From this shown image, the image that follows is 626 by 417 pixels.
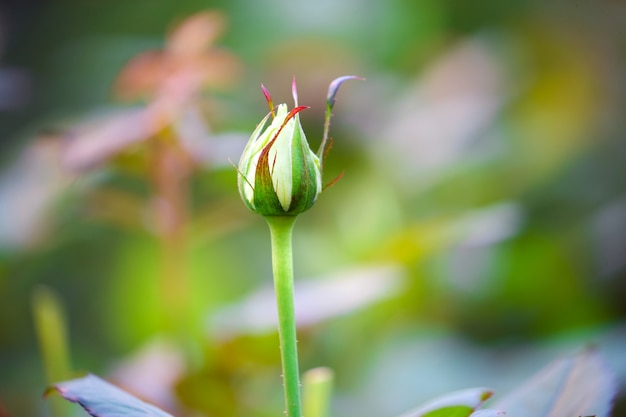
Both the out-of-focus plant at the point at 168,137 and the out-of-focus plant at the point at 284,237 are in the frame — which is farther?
the out-of-focus plant at the point at 168,137

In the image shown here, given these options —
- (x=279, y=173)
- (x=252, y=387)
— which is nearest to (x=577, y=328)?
(x=252, y=387)

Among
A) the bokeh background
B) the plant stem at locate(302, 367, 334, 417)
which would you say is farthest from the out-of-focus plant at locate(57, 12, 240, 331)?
the plant stem at locate(302, 367, 334, 417)

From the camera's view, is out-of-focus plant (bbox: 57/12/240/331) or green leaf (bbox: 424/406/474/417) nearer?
green leaf (bbox: 424/406/474/417)

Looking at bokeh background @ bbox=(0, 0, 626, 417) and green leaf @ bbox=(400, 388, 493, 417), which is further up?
bokeh background @ bbox=(0, 0, 626, 417)

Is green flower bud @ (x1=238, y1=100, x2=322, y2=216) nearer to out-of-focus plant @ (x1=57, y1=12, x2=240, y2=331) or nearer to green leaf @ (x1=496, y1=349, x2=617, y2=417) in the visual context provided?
green leaf @ (x1=496, y1=349, x2=617, y2=417)

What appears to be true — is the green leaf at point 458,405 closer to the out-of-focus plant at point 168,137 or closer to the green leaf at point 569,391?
the green leaf at point 569,391

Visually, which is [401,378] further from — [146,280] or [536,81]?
[536,81]

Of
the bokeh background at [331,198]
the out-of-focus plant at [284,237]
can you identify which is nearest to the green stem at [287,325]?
the out-of-focus plant at [284,237]
